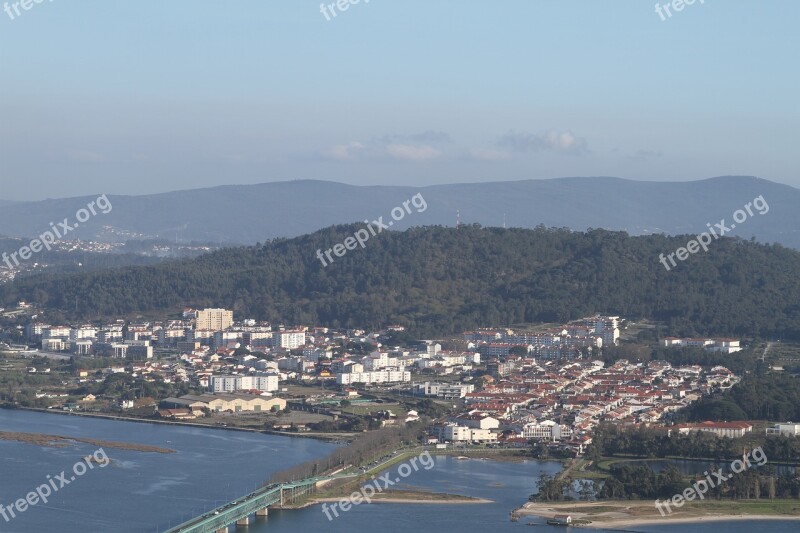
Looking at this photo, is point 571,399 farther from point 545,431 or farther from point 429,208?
point 429,208

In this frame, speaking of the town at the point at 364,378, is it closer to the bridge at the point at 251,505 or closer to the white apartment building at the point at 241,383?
the white apartment building at the point at 241,383

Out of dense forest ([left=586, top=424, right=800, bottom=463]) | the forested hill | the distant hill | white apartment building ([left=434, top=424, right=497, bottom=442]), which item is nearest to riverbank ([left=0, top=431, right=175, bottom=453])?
white apartment building ([left=434, top=424, right=497, bottom=442])

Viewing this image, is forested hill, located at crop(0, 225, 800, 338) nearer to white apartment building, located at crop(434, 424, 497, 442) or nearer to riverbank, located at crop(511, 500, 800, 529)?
white apartment building, located at crop(434, 424, 497, 442)

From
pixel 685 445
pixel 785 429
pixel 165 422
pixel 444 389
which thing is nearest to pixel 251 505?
pixel 685 445

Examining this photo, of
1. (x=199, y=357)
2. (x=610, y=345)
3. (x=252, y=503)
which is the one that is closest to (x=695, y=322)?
(x=610, y=345)

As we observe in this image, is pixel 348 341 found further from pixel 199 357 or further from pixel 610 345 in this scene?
pixel 610 345

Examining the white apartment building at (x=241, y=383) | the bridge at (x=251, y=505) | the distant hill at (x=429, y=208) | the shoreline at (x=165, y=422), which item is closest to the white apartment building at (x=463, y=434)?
the shoreline at (x=165, y=422)
